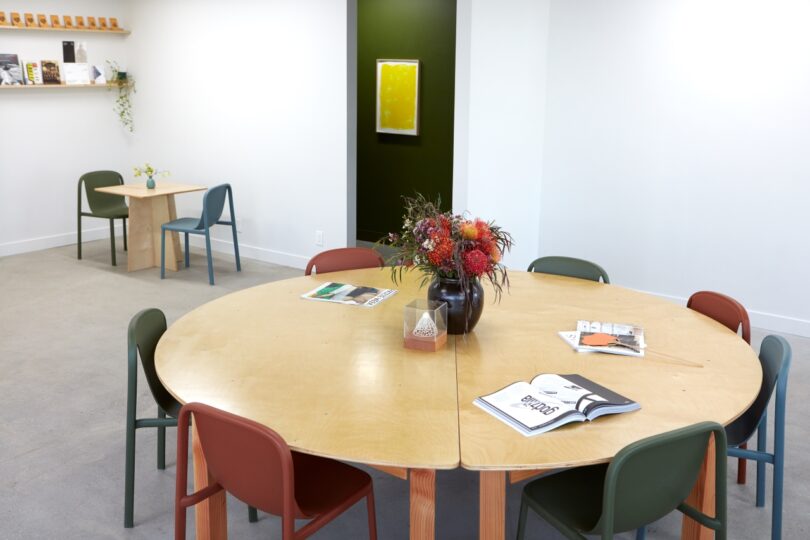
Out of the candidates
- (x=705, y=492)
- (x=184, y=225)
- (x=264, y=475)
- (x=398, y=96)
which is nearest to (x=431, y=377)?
(x=264, y=475)

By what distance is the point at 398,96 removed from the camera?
7180 mm

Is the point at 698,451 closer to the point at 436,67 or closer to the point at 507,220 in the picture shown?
the point at 507,220

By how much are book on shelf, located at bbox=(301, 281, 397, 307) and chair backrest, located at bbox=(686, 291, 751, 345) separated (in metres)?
1.31

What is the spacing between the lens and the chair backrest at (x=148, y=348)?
8.91 ft

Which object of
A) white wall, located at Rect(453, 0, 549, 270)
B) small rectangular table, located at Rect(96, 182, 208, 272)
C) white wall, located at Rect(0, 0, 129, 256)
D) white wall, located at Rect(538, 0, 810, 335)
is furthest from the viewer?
white wall, located at Rect(0, 0, 129, 256)

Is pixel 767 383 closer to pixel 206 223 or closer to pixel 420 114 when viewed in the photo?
pixel 206 223

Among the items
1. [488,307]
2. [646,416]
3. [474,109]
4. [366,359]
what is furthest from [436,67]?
[646,416]

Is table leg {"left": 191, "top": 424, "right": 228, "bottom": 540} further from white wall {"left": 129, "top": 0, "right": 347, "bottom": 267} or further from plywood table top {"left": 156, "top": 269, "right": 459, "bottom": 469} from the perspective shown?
white wall {"left": 129, "top": 0, "right": 347, "bottom": 267}

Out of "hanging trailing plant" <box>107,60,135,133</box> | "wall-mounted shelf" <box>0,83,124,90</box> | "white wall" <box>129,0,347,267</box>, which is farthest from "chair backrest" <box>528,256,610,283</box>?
"hanging trailing plant" <box>107,60,135,133</box>

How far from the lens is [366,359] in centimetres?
261

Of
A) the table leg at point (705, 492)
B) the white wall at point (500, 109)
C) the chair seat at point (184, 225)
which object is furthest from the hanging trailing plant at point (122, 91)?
the table leg at point (705, 492)

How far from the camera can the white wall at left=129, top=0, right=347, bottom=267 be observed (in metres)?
6.39

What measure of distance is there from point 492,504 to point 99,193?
5938 mm

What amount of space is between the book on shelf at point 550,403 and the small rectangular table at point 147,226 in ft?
15.9
